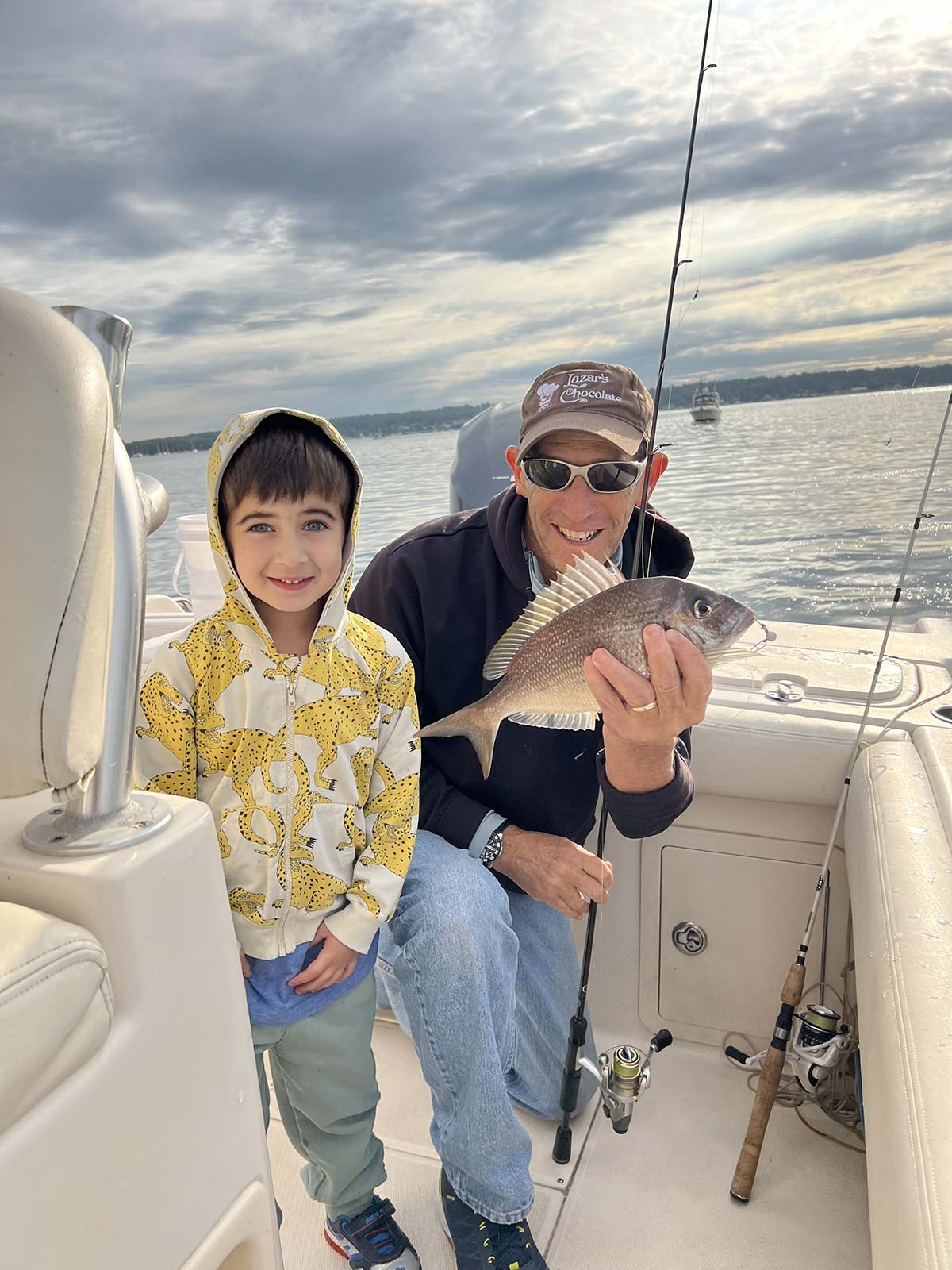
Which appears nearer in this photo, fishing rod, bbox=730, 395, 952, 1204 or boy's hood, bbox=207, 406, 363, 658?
boy's hood, bbox=207, 406, 363, 658

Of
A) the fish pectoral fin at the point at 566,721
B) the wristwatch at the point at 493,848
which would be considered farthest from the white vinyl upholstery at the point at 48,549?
the wristwatch at the point at 493,848

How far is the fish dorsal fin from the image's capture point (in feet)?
5.53

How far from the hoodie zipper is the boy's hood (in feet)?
0.42

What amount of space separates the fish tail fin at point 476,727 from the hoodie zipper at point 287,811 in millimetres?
328

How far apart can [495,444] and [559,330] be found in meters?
15.5

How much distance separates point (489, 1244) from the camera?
5.17 feet

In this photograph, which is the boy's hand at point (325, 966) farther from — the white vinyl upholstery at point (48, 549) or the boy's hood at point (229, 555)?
the white vinyl upholstery at point (48, 549)

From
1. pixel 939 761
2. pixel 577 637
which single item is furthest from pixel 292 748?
pixel 939 761

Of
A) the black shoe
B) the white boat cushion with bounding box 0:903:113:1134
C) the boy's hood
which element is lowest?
the black shoe

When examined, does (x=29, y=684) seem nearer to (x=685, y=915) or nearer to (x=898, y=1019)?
(x=898, y=1019)

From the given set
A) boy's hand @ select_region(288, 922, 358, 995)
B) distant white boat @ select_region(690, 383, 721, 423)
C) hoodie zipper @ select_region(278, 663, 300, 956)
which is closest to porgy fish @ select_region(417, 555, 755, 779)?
hoodie zipper @ select_region(278, 663, 300, 956)

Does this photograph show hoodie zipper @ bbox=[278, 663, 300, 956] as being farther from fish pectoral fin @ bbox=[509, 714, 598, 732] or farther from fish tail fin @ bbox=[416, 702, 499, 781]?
fish pectoral fin @ bbox=[509, 714, 598, 732]

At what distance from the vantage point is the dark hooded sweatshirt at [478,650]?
2014mm

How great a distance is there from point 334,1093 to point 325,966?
28cm
